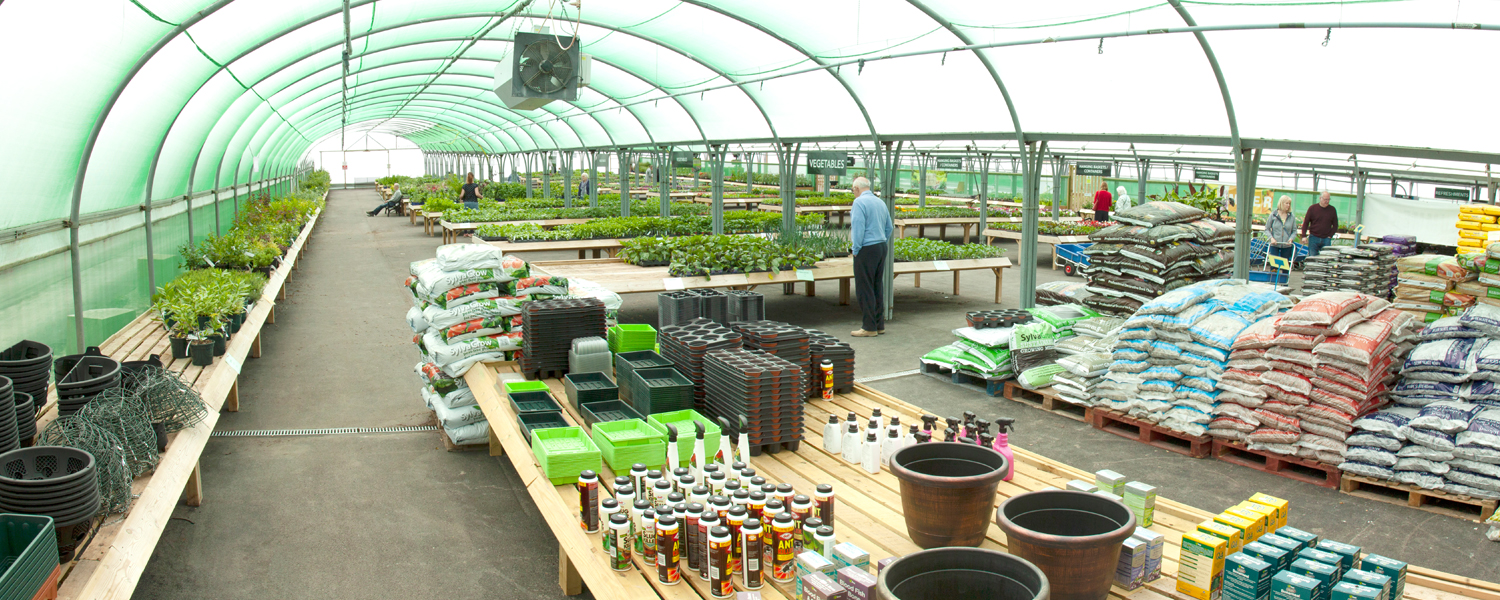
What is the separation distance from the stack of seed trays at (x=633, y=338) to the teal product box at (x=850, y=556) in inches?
103

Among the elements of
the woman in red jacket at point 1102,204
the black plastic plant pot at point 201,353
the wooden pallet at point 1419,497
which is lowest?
the wooden pallet at point 1419,497

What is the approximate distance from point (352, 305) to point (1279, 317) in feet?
33.3

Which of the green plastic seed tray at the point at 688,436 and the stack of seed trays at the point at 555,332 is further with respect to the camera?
the stack of seed trays at the point at 555,332

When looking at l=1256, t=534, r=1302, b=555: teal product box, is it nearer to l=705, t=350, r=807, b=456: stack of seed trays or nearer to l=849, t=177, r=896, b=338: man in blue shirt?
l=705, t=350, r=807, b=456: stack of seed trays

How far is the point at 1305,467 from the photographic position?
16.8ft

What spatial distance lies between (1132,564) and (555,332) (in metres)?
3.48

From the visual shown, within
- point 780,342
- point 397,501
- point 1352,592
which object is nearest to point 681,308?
point 780,342

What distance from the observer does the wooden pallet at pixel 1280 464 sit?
4859 millimetres

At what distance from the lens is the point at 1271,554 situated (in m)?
2.43

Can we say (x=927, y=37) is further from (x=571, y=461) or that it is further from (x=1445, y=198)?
(x=1445, y=198)

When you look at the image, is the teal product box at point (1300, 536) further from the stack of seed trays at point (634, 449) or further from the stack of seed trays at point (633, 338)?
the stack of seed trays at point (633, 338)

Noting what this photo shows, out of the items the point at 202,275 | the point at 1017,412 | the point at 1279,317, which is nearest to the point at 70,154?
the point at 202,275

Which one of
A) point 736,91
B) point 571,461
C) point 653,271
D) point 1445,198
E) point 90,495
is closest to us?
point 90,495

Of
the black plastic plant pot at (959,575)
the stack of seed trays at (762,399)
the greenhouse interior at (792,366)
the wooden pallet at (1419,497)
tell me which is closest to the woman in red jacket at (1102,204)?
the greenhouse interior at (792,366)
